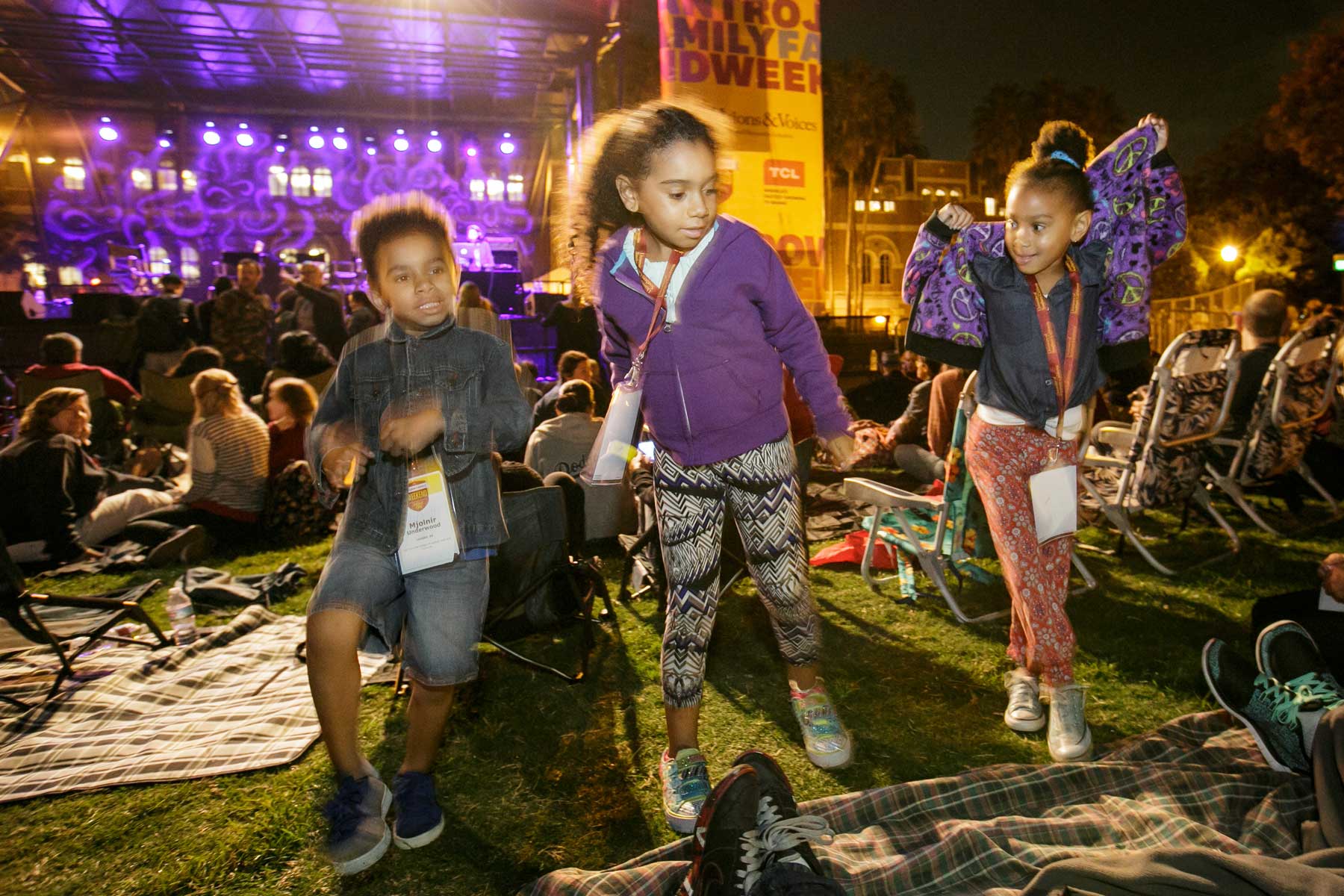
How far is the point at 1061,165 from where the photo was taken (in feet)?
8.54

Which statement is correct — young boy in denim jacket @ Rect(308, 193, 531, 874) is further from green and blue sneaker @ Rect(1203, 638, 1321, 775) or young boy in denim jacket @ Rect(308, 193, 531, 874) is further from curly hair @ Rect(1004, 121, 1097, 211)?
green and blue sneaker @ Rect(1203, 638, 1321, 775)

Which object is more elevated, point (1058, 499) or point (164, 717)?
point (1058, 499)

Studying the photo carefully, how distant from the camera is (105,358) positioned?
13805 millimetres

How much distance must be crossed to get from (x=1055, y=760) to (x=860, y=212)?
4136 centimetres

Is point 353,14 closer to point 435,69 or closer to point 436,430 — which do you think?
point 435,69

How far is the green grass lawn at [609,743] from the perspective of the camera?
7.91ft

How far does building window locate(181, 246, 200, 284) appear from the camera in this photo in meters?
23.7

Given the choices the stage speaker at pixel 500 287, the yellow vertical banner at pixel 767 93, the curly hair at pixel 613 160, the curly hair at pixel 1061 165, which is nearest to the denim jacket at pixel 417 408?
the curly hair at pixel 613 160

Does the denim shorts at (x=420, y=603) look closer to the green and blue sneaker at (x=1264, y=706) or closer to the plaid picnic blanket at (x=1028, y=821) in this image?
the plaid picnic blanket at (x=1028, y=821)

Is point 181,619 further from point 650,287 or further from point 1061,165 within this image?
point 1061,165

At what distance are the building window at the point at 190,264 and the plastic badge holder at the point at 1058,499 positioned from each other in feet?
87.7

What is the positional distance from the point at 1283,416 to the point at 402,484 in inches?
231

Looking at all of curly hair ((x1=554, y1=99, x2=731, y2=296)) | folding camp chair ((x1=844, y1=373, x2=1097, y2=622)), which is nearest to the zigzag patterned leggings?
curly hair ((x1=554, y1=99, x2=731, y2=296))

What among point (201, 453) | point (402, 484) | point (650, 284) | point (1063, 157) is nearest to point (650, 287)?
point (650, 284)
